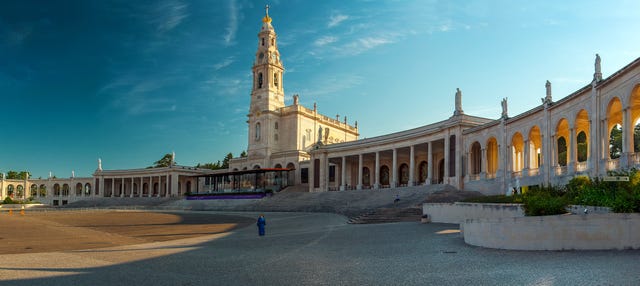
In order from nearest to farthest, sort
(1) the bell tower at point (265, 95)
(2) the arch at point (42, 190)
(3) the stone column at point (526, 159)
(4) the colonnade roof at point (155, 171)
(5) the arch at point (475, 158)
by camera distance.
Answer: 1. (3) the stone column at point (526, 159)
2. (5) the arch at point (475, 158)
3. (1) the bell tower at point (265, 95)
4. (4) the colonnade roof at point (155, 171)
5. (2) the arch at point (42, 190)

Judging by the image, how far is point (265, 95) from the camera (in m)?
82.6

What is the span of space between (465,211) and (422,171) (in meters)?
37.7

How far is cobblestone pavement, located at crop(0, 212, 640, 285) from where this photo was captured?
1127 cm

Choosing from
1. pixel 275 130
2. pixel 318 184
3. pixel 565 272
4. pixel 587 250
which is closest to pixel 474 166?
pixel 318 184

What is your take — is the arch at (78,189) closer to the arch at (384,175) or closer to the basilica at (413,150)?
the basilica at (413,150)

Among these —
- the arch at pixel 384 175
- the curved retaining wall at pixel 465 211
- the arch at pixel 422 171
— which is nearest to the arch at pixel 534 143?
the curved retaining wall at pixel 465 211

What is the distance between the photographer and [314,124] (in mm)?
86250

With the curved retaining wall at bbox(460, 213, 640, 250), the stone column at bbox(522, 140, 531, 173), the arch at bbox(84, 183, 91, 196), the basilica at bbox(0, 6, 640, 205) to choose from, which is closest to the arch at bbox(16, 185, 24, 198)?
the basilica at bbox(0, 6, 640, 205)

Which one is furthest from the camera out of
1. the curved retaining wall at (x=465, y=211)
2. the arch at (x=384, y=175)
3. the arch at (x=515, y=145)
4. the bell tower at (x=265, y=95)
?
the bell tower at (x=265, y=95)

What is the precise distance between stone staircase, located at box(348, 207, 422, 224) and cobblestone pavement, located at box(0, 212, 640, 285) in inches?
421

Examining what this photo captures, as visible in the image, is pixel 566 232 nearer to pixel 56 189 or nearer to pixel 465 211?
pixel 465 211

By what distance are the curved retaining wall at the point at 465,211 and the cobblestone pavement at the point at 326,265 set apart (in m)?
4.06

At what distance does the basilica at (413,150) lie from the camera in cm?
2797

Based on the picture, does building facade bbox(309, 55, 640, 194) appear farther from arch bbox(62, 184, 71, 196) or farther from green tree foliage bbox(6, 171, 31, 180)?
green tree foliage bbox(6, 171, 31, 180)
